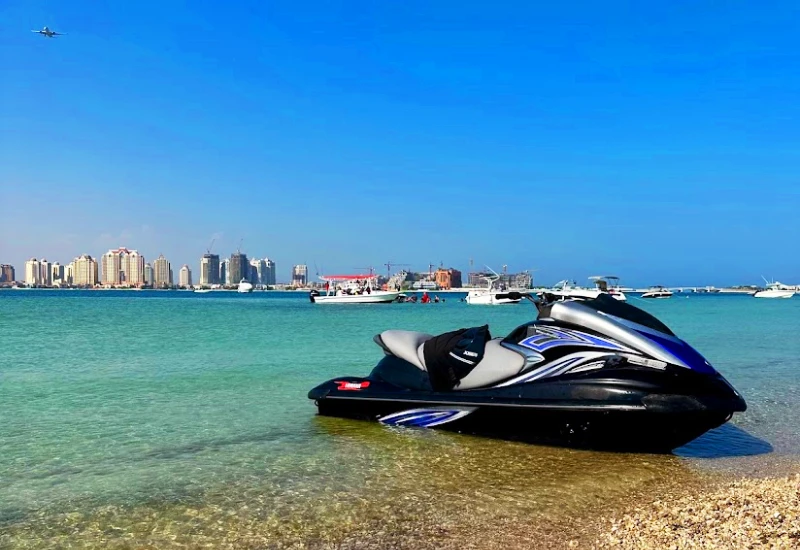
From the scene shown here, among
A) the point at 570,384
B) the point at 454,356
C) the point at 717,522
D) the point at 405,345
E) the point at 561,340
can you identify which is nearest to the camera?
the point at 717,522

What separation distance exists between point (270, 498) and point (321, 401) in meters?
2.54

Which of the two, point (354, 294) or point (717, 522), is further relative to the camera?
point (354, 294)

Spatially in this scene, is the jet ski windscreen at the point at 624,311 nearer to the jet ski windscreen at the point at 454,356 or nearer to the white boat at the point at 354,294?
the jet ski windscreen at the point at 454,356

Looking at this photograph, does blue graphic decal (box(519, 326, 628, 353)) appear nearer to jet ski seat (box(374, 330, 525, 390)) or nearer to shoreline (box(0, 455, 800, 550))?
jet ski seat (box(374, 330, 525, 390))

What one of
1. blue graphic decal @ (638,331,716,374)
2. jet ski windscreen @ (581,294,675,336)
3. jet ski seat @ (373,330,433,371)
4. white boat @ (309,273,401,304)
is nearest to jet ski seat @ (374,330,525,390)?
jet ski seat @ (373,330,433,371)

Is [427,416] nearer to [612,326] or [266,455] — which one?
[266,455]

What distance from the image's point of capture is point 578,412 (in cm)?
520

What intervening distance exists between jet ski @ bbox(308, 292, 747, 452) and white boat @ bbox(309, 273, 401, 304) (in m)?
63.8

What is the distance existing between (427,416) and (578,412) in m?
1.40

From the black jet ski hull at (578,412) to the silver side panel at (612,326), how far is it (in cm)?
23

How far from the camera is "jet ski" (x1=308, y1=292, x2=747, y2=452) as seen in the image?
5000 millimetres

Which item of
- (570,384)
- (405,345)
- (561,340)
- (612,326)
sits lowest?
(570,384)

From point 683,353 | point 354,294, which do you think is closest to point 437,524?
point 683,353

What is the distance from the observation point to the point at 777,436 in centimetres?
639
